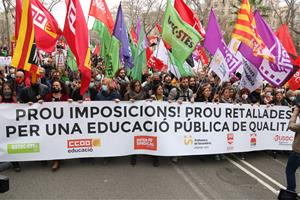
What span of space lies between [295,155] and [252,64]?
10.4ft

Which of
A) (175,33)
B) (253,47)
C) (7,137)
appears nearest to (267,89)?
(253,47)

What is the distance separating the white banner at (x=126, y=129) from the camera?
5.41 m

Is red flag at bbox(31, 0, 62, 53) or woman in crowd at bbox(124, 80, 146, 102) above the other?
red flag at bbox(31, 0, 62, 53)

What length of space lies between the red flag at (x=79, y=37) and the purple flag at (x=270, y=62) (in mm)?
3574

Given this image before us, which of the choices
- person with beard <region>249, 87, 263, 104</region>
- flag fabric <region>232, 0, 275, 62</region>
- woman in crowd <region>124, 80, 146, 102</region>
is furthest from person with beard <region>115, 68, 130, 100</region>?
person with beard <region>249, 87, 263, 104</region>

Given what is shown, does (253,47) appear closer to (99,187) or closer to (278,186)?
(278,186)

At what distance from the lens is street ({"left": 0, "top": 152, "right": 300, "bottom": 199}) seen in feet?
15.4

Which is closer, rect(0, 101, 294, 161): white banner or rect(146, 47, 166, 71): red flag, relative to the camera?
rect(0, 101, 294, 161): white banner

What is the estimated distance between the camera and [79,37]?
571 centimetres

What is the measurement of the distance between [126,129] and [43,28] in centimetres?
275

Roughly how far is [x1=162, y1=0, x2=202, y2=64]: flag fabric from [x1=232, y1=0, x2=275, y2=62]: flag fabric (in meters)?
0.98

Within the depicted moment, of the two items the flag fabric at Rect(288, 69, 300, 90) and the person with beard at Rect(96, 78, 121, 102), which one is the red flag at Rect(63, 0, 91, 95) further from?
the flag fabric at Rect(288, 69, 300, 90)

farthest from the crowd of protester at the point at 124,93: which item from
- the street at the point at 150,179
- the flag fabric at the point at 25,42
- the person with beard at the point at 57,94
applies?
the flag fabric at the point at 25,42

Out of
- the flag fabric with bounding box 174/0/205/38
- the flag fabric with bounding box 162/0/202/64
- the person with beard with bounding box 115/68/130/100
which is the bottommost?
the person with beard with bounding box 115/68/130/100
